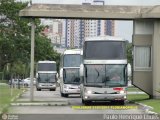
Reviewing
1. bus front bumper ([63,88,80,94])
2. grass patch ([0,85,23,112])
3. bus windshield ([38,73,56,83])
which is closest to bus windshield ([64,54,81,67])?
bus front bumper ([63,88,80,94])

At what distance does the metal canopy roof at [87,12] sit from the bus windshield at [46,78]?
27853mm

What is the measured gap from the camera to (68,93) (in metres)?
44.4

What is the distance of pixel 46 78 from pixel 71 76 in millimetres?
Answer: 18086

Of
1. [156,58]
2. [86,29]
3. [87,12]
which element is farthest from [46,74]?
[87,12]

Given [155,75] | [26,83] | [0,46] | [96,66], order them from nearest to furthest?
1. [96,66]
2. [155,75]
3. [0,46]
4. [26,83]

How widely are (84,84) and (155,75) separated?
5992 mm

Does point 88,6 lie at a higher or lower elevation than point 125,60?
higher

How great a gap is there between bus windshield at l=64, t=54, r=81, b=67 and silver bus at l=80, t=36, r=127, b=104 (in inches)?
495

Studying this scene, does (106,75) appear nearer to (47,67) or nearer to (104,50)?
(104,50)

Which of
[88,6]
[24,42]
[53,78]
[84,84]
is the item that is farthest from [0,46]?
[84,84]

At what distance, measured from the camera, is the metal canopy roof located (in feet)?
107

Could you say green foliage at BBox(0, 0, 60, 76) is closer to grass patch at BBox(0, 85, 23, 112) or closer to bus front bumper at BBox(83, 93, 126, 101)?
grass patch at BBox(0, 85, 23, 112)

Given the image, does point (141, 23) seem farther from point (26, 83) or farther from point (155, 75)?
point (26, 83)

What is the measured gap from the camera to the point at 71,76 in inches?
1743
